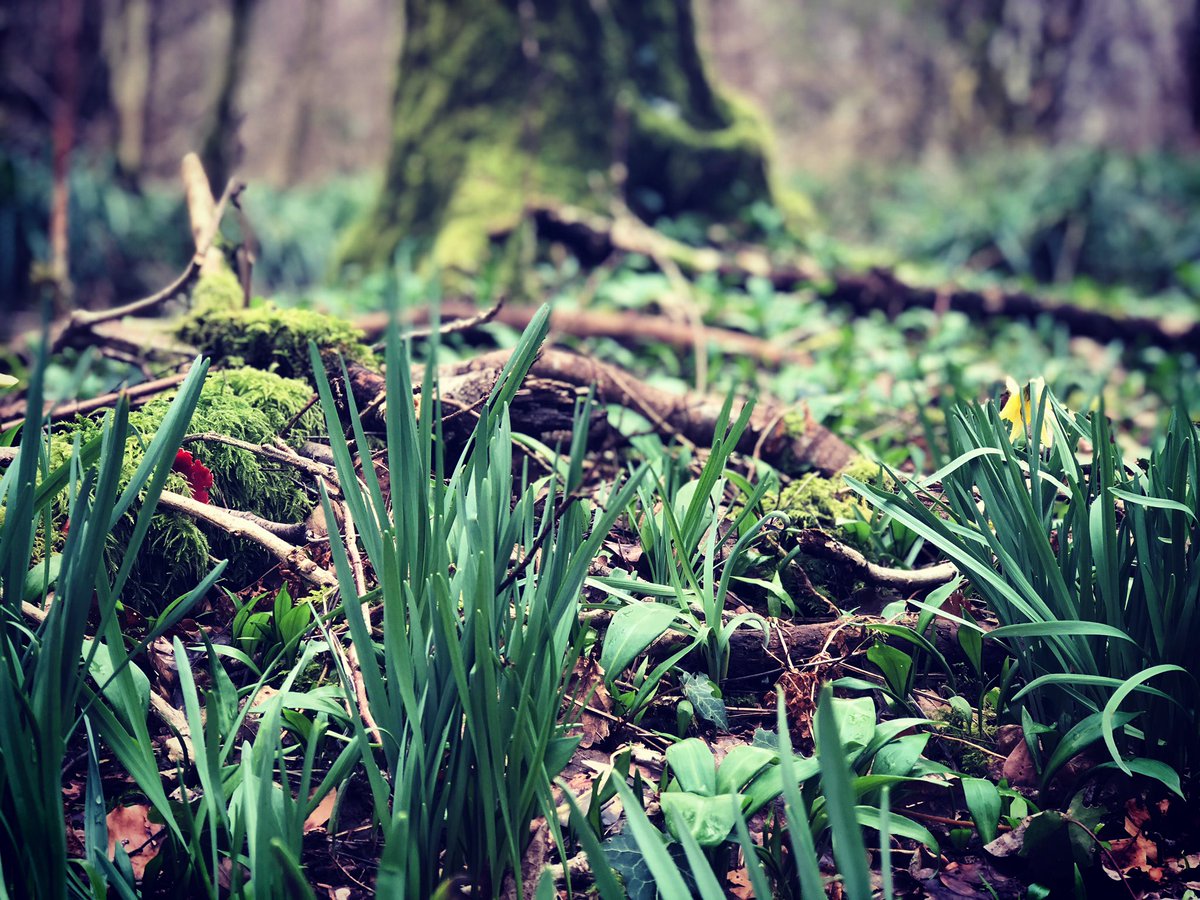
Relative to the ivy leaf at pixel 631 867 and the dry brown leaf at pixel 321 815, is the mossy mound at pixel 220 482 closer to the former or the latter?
the dry brown leaf at pixel 321 815

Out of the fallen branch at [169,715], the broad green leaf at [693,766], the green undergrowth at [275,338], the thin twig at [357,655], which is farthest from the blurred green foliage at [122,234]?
the broad green leaf at [693,766]

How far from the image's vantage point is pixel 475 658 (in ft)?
3.43

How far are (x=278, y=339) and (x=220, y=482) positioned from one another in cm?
51

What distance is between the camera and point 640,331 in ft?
11.3

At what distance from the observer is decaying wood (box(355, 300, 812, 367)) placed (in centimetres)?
334

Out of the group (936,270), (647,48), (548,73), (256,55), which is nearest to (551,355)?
(548,73)

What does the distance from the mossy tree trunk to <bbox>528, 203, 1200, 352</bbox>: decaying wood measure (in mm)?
290

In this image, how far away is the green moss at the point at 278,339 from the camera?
1998 millimetres

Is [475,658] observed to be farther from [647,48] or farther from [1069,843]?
[647,48]

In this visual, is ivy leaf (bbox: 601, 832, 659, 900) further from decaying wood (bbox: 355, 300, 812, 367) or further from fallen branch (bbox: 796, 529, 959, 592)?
decaying wood (bbox: 355, 300, 812, 367)

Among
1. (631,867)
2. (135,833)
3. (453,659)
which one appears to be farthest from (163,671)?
(631,867)

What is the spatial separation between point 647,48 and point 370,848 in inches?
185

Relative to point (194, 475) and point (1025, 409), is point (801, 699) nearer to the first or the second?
point (1025, 409)

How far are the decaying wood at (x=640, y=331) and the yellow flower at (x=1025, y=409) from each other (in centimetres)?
170
